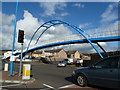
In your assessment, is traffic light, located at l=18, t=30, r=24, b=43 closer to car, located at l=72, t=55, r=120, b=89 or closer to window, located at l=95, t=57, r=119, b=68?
car, located at l=72, t=55, r=120, b=89

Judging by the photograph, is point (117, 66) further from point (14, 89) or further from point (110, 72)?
point (14, 89)

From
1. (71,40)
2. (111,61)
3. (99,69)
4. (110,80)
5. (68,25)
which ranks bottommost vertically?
(110,80)

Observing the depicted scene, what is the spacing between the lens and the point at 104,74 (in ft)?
21.1

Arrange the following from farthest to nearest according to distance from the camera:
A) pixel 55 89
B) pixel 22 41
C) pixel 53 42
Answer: pixel 53 42, pixel 22 41, pixel 55 89

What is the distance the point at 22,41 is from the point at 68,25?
31.9 m

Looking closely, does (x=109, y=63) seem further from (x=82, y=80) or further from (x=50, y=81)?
(x=50, y=81)

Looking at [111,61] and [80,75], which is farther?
[80,75]

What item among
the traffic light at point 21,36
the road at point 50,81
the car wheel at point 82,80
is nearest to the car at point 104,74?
the car wheel at point 82,80

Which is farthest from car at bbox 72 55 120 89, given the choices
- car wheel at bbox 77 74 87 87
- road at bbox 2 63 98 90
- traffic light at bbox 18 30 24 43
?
traffic light at bbox 18 30 24 43

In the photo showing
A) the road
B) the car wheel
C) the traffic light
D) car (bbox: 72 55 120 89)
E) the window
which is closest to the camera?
car (bbox: 72 55 120 89)

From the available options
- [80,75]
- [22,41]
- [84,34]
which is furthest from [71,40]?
[80,75]

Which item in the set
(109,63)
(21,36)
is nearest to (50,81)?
(109,63)

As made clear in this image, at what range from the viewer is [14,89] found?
269 inches

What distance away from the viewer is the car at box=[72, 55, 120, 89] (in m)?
6.05
